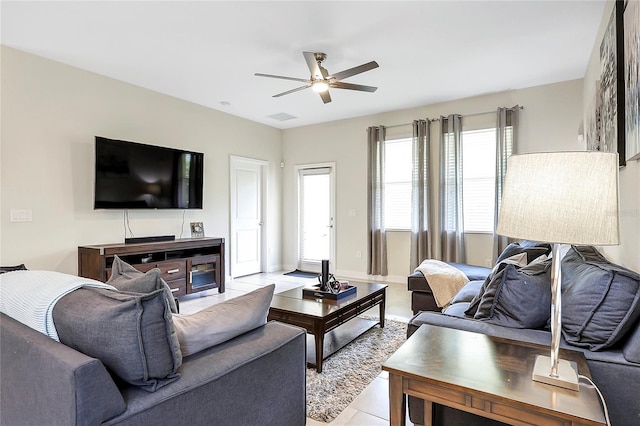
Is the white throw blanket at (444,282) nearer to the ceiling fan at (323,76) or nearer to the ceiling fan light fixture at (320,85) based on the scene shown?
the ceiling fan at (323,76)

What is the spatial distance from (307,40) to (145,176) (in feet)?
8.54

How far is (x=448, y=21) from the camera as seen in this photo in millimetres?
2895

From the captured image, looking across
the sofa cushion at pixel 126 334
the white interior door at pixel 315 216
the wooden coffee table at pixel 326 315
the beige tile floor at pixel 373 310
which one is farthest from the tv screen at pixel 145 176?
the sofa cushion at pixel 126 334

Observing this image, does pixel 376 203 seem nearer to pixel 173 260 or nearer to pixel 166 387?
pixel 173 260

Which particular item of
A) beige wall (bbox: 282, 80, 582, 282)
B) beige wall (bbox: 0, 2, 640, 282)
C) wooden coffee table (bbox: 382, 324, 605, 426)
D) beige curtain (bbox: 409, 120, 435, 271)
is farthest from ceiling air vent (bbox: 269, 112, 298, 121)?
wooden coffee table (bbox: 382, 324, 605, 426)

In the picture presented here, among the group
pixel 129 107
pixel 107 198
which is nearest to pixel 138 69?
pixel 129 107

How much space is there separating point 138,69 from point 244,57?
1304 mm

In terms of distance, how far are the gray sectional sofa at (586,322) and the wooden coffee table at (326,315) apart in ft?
→ 3.02

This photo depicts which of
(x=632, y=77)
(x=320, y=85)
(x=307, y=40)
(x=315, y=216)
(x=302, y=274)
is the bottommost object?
(x=302, y=274)

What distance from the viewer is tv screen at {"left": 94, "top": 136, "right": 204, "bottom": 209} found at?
3.89 metres

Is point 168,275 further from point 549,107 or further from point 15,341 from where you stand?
point 549,107

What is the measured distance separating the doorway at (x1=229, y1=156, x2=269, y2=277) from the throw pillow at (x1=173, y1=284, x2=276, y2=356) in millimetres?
4378

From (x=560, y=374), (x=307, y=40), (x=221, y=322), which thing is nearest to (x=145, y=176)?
(x=307, y=40)

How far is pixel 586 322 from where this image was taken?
137 centimetres
